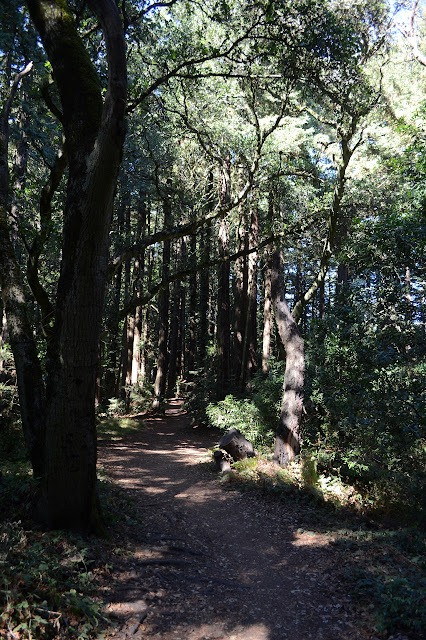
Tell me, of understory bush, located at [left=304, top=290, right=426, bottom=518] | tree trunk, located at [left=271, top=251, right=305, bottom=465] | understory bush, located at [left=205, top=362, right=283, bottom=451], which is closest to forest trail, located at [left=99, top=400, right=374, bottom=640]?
tree trunk, located at [left=271, top=251, right=305, bottom=465]

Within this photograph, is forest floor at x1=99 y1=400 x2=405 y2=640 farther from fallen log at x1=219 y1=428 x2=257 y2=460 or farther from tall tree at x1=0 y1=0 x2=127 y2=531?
fallen log at x1=219 y1=428 x2=257 y2=460

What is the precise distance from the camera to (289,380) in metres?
9.95

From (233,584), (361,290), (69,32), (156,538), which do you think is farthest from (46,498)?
(361,290)

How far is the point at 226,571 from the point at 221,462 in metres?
5.01

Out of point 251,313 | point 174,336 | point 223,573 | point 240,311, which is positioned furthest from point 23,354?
point 174,336

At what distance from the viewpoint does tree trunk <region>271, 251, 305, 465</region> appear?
31.4 ft

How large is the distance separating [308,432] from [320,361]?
5.84ft

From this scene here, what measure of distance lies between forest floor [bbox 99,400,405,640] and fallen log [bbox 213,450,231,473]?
0.90 m

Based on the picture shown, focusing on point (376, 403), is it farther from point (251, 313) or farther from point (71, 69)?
point (251, 313)

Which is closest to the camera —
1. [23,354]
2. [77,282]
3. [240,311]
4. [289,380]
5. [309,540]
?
[77,282]

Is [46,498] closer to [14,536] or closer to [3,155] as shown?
[14,536]

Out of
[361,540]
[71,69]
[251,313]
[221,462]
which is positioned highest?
[71,69]

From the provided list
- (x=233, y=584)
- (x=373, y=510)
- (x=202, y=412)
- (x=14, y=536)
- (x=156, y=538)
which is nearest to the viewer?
(x=14, y=536)

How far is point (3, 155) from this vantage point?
614cm
